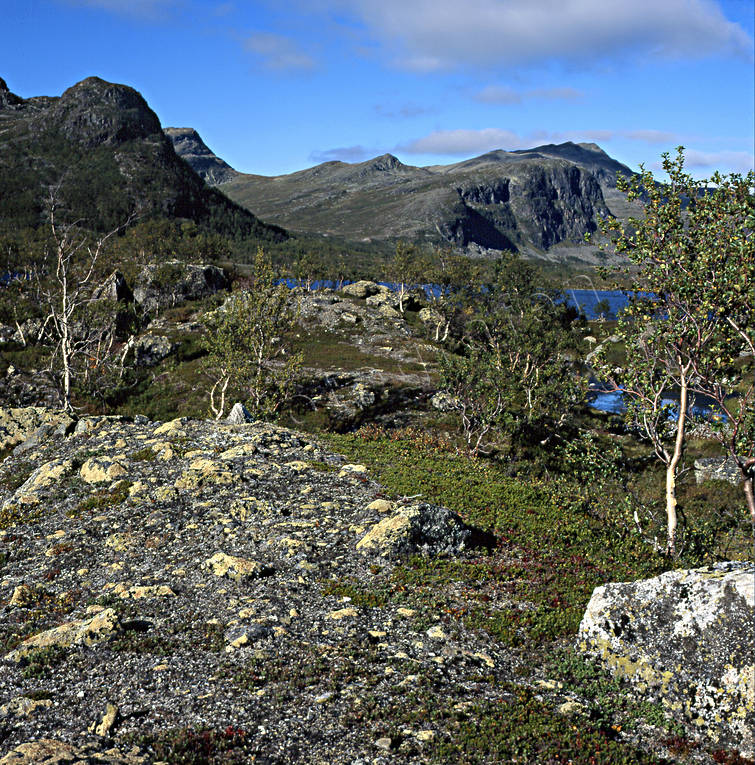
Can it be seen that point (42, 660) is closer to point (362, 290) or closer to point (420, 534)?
point (420, 534)

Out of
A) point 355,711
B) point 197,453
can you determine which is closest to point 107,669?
point 355,711

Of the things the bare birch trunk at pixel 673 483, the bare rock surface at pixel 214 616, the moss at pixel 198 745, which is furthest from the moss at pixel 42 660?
the bare birch trunk at pixel 673 483

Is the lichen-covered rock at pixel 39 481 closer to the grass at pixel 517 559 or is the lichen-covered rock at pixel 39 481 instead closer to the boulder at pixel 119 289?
the grass at pixel 517 559

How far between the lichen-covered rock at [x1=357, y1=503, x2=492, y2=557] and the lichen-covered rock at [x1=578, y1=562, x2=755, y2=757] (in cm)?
558

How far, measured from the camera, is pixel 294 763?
28.7 feet

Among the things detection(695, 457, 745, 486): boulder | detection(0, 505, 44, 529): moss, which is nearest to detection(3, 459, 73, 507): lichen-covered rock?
detection(0, 505, 44, 529): moss

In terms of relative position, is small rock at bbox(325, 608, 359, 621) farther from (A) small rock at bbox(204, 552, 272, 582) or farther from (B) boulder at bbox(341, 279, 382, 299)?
(B) boulder at bbox(341, 279, 382, 299)

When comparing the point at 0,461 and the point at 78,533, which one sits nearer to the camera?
the point at 78,533

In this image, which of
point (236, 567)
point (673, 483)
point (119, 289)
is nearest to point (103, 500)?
point (236, 567)

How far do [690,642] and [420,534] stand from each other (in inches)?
320

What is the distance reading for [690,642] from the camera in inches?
412

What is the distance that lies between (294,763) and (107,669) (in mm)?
5292

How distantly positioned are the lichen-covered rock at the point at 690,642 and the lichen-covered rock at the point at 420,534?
5580 mm

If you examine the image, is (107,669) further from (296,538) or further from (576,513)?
(576,513)
